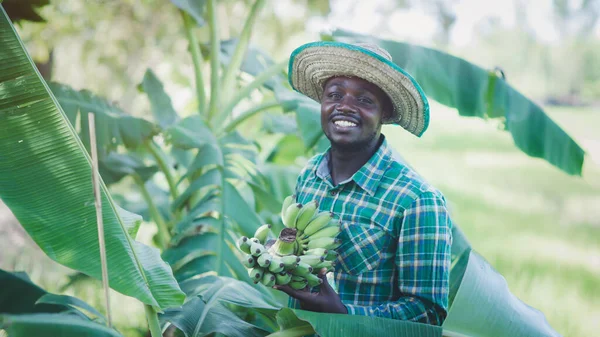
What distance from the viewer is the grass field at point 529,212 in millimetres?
5012

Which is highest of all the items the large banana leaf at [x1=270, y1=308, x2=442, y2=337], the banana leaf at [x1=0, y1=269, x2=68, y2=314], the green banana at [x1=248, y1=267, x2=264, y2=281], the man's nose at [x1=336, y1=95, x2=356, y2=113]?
the man's nose at [x1=336, y1=95, x2=356, y2=113]

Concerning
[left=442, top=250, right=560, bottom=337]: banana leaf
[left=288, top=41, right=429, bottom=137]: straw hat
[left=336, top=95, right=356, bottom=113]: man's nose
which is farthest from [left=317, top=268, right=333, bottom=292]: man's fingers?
[left=288, top=41, right=429, bottom=137]: straw hat

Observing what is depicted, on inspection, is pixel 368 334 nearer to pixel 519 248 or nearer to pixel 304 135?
pixel 304 135

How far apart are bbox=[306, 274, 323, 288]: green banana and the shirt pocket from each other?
186 millimetres

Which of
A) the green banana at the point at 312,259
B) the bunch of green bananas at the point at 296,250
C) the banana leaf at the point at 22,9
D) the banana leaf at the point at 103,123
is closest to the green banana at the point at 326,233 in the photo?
the bunch of green bananas at the point at 296,250

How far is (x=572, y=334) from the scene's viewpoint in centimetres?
414

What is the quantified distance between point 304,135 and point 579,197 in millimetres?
7505

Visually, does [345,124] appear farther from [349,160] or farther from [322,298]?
[322,298]

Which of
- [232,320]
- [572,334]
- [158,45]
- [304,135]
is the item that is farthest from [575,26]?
[232,320]

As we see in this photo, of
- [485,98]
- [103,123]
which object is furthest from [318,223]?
[103,123]

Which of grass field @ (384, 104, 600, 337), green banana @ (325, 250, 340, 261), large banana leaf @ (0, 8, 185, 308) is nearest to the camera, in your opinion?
green banana @ (325, 250, 340, 261)

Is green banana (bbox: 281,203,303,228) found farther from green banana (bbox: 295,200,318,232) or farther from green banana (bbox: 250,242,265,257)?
green banana (bbox: 250,242,265,257)

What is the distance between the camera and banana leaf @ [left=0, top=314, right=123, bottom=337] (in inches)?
57.8

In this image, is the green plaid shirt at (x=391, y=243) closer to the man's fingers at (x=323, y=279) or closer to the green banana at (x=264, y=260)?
the man's fingers at (x=323, y=279)
